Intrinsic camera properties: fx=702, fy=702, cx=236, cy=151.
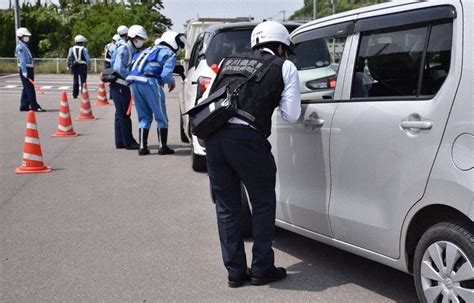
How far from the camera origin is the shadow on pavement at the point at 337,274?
4.85 metres

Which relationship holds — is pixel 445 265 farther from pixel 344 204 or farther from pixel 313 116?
pixel 313 116

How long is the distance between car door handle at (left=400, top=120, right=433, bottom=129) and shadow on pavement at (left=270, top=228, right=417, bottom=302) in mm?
1273

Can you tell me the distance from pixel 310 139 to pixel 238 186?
1.96 ft

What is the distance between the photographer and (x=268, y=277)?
4945 millimetres

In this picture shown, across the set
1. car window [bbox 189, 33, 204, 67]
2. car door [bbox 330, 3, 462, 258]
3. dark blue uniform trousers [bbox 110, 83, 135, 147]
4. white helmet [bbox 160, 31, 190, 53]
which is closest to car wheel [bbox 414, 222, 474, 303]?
car door [bbox 330, 3, 462, 258]

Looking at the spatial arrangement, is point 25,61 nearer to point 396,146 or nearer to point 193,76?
point 193,76

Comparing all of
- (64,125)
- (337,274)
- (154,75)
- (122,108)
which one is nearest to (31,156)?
(154,75)

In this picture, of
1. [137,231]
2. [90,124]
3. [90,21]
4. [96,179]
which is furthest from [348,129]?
[90,21]

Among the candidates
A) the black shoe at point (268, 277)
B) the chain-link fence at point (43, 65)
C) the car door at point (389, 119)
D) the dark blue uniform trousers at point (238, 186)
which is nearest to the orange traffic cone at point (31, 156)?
the dark blue uniform trousers at point (238, 186)

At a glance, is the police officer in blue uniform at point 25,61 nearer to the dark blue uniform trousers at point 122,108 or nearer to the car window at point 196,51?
the dark blue uniform trousers at point 122,108

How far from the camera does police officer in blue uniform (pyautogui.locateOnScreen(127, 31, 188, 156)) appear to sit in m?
10.2

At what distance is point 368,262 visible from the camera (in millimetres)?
5422

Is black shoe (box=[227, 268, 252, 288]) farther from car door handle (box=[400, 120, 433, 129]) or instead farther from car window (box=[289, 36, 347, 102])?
car door handle (box=[400, 120, 433, 129])

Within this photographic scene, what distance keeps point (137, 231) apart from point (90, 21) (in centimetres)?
4617
